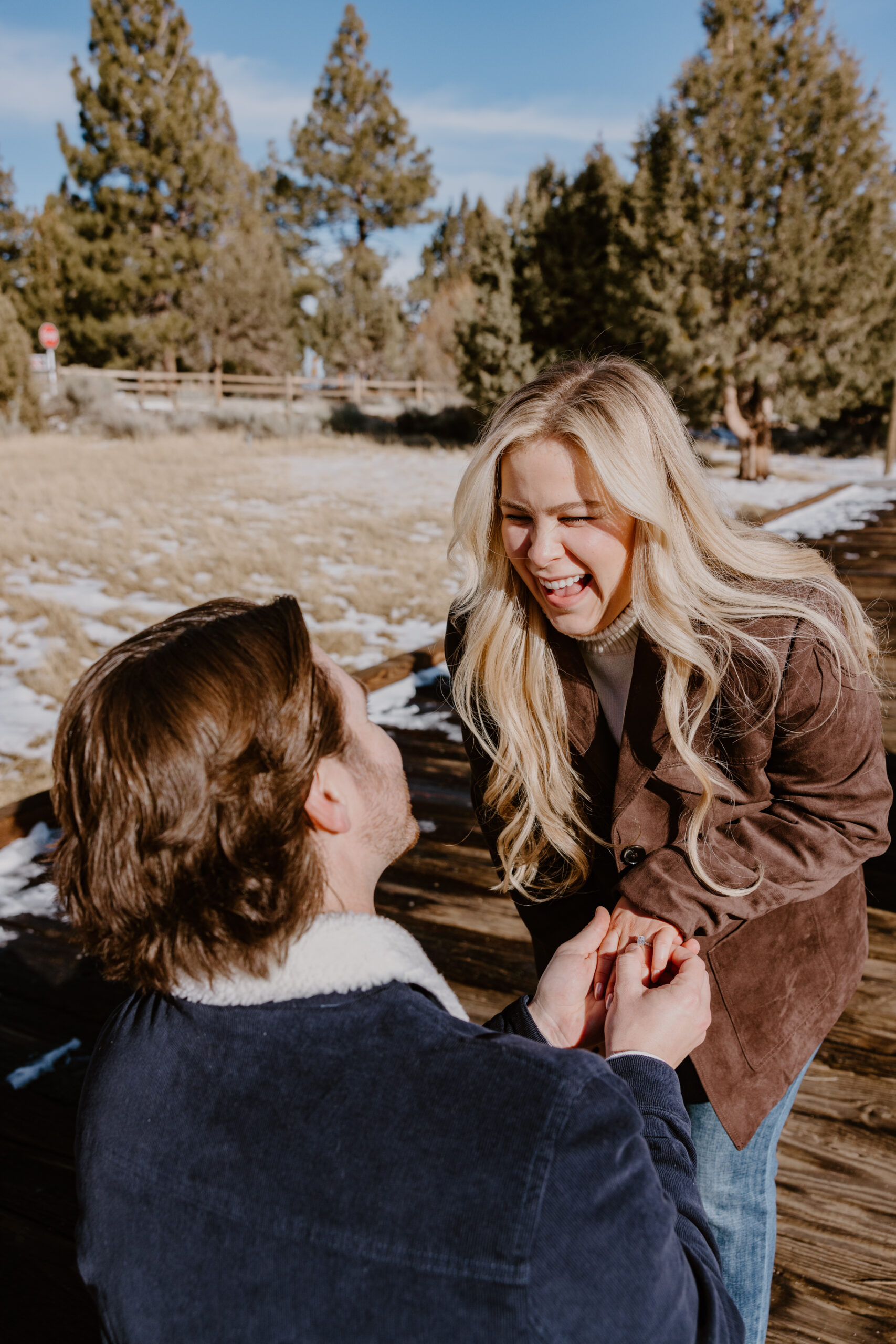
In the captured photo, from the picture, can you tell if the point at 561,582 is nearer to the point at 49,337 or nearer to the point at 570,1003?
the point at 570,1003

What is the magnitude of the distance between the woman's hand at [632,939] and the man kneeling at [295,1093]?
0.28 m

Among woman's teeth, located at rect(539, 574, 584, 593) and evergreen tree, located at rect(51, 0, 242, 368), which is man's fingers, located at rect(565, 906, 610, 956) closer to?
woman's teeth, located at rect(539, 574, 584, 593)

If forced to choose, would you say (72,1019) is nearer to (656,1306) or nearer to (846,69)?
(656,1306)

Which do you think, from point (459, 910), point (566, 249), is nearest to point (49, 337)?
point (566, 249)

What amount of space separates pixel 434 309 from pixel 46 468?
26001 millimetres

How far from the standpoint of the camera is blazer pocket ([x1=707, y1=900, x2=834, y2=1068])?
1604mm

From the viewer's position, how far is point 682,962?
143 cm

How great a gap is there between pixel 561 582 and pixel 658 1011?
0.88m

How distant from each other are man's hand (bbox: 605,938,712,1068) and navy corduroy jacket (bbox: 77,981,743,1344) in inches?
12.2

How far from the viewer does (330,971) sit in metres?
0.97

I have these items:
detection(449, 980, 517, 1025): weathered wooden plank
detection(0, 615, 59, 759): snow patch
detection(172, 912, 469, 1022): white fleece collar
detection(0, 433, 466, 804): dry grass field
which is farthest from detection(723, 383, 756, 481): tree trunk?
detection(172, 912, 469, 1022): white fleece collar

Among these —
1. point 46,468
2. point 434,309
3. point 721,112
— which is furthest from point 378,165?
point 46,468

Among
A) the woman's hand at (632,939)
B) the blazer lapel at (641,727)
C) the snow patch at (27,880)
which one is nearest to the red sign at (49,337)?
the snow patch at (27,880)

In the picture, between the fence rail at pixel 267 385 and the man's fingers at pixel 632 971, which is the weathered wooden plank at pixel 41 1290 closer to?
the man's fingers at pixel 632 971
